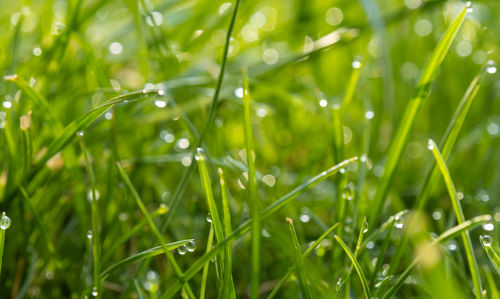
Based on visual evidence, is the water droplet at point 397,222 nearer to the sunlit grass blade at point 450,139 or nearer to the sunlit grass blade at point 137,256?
the sunlit grass blade at point 450,139

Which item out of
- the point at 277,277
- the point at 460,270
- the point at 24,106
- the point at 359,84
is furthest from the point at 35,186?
the point at 359,84

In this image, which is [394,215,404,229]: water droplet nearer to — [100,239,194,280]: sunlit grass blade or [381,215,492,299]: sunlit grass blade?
[381,215,492,299]: sunlit grass blade

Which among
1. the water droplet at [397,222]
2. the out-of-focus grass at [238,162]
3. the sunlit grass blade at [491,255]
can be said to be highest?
the sunlit grass blade at [491,255]

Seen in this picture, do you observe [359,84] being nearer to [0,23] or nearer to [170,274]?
[170,274]

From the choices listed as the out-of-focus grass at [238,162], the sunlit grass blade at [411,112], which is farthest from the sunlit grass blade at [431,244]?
the sunlit grass blade at [411,112]

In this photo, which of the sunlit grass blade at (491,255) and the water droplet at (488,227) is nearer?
the sunlit grass blade at (491,255)

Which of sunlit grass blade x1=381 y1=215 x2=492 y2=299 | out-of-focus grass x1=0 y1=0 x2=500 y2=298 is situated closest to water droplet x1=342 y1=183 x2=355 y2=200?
out-of-focus grass x1=0 y1=0 x2=500 y2=298

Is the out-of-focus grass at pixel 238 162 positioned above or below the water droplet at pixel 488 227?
below
